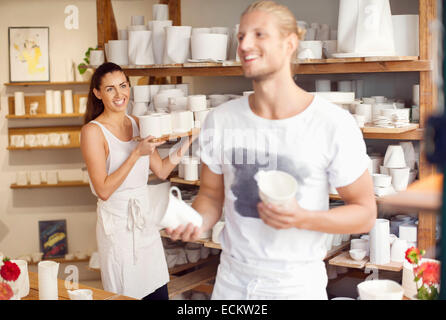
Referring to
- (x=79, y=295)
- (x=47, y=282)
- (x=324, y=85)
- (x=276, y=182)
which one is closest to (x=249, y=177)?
(x=276, y=182)

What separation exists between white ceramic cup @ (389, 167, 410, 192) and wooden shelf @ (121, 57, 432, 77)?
55cm

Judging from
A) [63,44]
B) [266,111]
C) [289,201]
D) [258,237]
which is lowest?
[258,237]

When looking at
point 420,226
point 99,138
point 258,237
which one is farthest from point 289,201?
point 420,226

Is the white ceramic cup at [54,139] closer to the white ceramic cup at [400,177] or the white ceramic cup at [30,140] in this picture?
the white ceramic cup at [30,140]

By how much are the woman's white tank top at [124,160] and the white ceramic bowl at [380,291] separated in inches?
57.9

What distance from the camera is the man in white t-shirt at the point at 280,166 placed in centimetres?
171

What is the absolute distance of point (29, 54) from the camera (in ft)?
18.5

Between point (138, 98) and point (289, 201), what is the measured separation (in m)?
2.40

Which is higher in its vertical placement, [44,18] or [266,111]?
[44,18]

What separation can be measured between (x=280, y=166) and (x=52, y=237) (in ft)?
14.9

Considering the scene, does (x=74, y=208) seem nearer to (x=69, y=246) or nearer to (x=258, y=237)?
(x=69, y=246)

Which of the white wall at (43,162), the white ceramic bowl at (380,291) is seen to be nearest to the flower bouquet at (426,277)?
A: the white ceramic bowl at (380,291)

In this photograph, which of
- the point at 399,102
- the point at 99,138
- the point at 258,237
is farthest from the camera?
the point at 399,102

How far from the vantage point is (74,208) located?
19.2 ft
